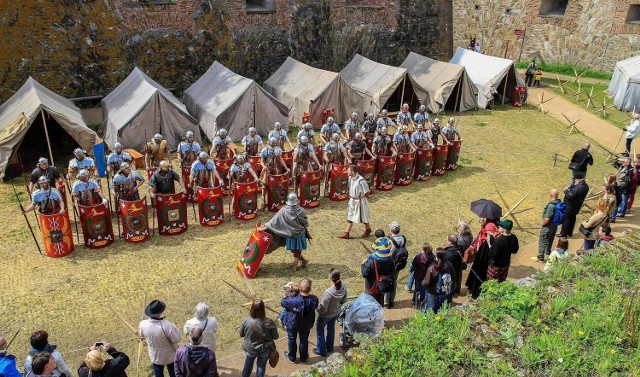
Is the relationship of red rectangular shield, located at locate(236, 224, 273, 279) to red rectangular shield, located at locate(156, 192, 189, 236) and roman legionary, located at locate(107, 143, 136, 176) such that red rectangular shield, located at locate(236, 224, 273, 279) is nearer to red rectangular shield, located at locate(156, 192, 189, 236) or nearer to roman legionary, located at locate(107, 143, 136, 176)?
red rectangular shield, located at locate(156, 192, 189, 236)

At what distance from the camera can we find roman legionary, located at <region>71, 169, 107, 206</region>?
10.1m

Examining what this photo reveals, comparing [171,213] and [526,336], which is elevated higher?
[526,336]

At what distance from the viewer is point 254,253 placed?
9.44 metres

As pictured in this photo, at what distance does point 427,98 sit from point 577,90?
9.58 metres

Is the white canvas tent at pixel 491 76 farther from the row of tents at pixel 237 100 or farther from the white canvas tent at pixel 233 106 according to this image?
the white canvas tent at pixel 233 106

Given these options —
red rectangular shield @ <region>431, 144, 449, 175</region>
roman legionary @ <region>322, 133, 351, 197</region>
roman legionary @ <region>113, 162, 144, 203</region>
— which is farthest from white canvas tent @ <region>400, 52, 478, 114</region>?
roman legionary @ <region>113, 162, 144, 203</region>

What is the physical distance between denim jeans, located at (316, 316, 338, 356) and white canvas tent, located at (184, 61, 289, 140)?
410 inches

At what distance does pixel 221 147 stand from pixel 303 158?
7.20 feet

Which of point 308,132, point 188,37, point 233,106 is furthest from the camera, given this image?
point 188,37

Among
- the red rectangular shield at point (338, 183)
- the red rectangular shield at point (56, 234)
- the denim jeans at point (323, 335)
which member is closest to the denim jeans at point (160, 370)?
the denim jeans at point (323, 335)

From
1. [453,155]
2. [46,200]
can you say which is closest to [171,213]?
[46,200]

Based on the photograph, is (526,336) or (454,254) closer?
(526,336)

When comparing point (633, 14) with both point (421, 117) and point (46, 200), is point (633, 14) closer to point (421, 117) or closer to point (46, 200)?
point (421, 117)

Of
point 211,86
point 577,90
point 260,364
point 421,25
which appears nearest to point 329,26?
point 421,25
